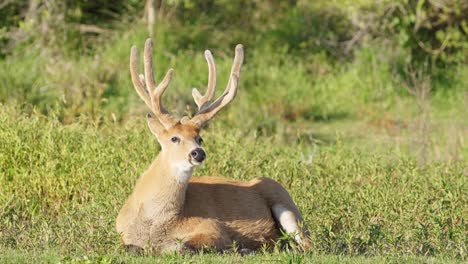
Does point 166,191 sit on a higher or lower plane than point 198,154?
lower

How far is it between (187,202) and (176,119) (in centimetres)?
64

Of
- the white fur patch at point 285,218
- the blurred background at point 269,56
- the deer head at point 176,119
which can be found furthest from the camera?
the blurred background at point 269,56

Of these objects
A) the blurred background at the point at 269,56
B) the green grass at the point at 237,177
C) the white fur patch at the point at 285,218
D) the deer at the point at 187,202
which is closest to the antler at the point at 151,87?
the deer at the point at 187,202

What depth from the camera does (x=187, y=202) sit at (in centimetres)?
845

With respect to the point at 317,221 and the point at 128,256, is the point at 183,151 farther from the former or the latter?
the point at 317,221

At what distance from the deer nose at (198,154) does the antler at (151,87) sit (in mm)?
426

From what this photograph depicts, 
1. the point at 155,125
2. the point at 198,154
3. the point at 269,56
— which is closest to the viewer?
the point at 198,154

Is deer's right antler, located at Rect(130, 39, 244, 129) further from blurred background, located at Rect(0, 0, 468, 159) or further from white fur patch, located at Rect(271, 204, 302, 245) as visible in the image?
blurred background, located at Rect(0, 0, 468, 159)

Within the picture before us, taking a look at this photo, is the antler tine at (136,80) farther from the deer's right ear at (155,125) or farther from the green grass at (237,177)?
the green grass at (237,177)

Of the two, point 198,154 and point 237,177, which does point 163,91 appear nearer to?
point 198,154

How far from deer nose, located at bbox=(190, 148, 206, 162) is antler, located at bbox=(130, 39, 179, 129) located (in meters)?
0.43

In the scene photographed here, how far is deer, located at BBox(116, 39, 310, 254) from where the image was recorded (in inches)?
319

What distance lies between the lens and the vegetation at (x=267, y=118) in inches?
337

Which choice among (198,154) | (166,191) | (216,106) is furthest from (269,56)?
(198,154)
